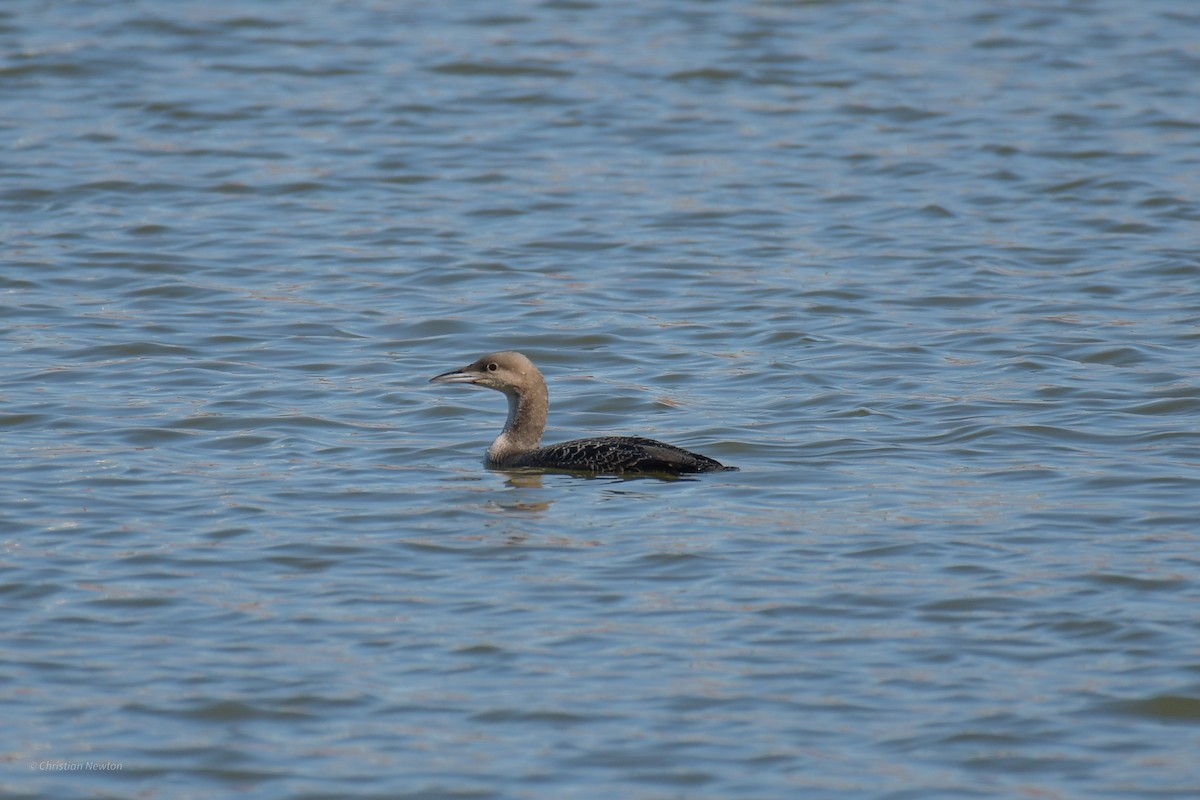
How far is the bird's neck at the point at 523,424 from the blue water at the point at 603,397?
0.23 metres

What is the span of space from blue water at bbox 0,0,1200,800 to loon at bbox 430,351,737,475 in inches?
5.6

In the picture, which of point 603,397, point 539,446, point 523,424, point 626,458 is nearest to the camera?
point 626,458

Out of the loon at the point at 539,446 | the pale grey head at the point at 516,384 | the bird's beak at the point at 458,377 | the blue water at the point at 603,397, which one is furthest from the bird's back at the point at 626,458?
the bird's beak at the point at 458,377

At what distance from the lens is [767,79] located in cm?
2133

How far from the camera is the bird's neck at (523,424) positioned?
10.7m

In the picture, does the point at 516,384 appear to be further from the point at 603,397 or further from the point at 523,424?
the point at 603,397

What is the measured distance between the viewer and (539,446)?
1091 centimetres

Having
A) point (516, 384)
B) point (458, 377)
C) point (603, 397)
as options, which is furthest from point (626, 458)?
point (603, 397)

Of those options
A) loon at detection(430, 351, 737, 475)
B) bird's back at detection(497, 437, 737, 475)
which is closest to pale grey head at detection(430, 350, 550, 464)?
loon at detection(430, 351, 737, 475)

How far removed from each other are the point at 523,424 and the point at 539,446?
0.20 m

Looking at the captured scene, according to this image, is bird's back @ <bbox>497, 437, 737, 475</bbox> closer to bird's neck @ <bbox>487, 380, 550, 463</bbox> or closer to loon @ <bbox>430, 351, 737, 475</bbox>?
loon @ <bbox>430, 351, 737, 475</bbox>

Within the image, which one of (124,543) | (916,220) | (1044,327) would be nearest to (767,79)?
(916,220)

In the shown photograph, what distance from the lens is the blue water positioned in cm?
707

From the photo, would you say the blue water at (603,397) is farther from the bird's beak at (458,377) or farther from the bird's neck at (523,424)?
the bird's beak at (458,377)
